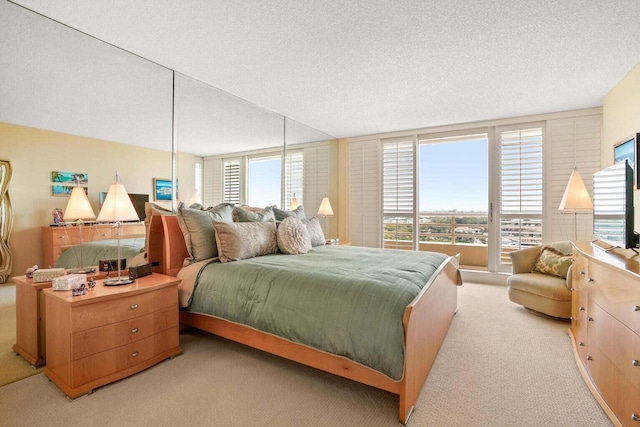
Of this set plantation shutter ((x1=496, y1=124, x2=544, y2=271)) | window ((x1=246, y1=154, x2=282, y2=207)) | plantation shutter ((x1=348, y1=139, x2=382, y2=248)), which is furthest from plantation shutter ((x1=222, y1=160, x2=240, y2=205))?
plantation shutter ((x1=496, y1=124, x2=544, y2=271))

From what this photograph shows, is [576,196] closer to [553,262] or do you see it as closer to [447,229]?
[553,262]

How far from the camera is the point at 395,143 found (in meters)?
5.38

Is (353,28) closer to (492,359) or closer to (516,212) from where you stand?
(492,359)

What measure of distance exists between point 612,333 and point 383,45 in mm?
2434

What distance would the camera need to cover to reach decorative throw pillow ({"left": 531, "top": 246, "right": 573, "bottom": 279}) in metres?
3.32

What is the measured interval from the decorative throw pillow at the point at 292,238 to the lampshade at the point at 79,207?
151 cm

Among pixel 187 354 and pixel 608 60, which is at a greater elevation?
pixel 608 60

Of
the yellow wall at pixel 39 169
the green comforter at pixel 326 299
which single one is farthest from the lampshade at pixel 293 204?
the yellow wall at pixel 39 169

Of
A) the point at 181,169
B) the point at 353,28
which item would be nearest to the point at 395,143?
the point at 353,28

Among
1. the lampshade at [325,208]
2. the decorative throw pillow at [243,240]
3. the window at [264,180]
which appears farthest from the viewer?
the lampshade at [325,208]

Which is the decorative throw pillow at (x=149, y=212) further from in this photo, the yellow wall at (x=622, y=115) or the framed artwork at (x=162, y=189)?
the yellow wall at (x=622, y=115)

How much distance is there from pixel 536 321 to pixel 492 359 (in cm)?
119

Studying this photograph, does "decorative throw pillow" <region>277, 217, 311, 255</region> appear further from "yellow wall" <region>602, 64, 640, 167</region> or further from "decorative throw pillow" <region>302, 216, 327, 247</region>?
"yellow wall" <region>602, 64, 640, 167</region>

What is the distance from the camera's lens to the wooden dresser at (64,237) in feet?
7.21
